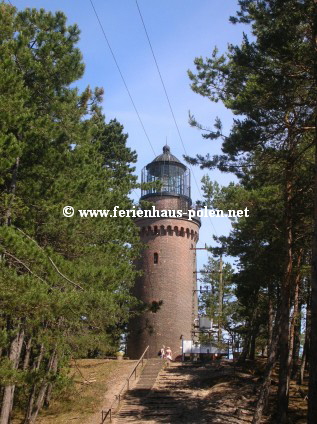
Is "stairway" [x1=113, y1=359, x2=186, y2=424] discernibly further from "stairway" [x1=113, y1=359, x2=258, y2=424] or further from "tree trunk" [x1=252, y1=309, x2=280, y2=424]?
"tree trunk" [x1=252, y1=309, x2=280, y2=424]

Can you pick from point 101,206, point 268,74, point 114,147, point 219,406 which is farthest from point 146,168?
point 268,74

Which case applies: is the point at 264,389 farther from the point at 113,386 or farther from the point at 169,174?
the point at 169,174

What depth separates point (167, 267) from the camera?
33562 mm

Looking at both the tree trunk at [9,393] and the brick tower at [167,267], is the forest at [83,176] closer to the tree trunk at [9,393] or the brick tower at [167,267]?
the tree trunk at [9,393]

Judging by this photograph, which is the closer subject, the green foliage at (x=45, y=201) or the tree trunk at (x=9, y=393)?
the green foliage at (x=45, y=201)

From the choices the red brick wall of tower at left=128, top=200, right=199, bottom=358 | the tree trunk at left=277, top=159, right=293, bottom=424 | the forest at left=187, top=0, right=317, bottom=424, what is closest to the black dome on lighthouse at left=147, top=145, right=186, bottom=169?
the red brick wall of tower at left=128, top=200, right=199, bottom=358

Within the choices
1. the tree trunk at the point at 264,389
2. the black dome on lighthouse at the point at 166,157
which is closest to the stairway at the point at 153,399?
the tree trunk at the point at 264,389

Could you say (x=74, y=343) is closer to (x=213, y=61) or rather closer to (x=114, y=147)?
(x=213, y=61)

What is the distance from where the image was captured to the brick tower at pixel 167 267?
32469 mm

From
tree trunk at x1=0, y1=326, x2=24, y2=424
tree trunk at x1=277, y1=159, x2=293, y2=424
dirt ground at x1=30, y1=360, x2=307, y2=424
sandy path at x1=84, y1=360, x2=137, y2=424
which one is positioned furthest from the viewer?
sandy path at x1=84, y1=360, x2=137, y2=424

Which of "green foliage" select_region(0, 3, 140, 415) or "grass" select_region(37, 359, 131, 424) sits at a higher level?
"green foliage" select_region(0, 3, 140, 415)

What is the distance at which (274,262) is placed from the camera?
1717 centimetres

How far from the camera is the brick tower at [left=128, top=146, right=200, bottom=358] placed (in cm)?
3247

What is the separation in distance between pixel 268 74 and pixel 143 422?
1040 cm
